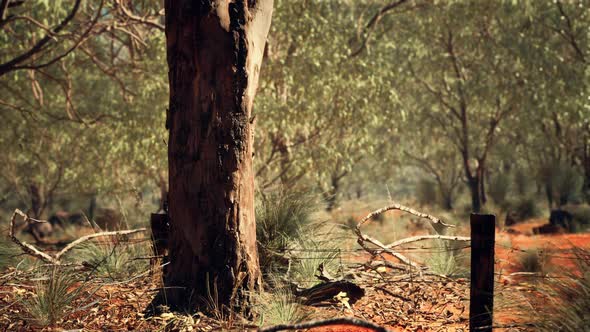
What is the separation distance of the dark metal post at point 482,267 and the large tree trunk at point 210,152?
1.89 metres

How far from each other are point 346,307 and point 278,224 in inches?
58.9

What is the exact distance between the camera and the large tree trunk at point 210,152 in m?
5.34

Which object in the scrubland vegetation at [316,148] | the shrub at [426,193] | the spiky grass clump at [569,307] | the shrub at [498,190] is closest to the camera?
the spiky grass clump at [569,307]

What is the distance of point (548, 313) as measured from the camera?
4.37 m

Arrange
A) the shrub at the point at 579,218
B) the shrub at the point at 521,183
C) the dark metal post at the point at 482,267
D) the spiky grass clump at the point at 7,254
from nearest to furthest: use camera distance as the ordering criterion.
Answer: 1. the dark metal post at the point at 482,267
2. the spiky grass clump at the point at 7,254
3. the shrub at the point at 579,218
4. the shrub at the point at 521,183

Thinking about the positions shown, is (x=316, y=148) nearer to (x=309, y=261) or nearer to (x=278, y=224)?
(x=278, y=224)

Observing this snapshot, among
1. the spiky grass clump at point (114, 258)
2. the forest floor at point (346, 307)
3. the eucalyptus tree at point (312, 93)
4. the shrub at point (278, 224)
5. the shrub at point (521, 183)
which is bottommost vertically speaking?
the forest floor at point (346, 307)

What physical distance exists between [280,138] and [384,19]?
19.2 ft

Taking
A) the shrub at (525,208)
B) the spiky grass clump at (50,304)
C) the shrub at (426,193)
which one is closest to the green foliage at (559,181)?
the shrub at (525,208)

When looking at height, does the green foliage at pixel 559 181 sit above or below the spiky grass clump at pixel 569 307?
above

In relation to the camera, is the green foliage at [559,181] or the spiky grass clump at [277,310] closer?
the spiky grass clump at [277,310]

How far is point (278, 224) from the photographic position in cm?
707

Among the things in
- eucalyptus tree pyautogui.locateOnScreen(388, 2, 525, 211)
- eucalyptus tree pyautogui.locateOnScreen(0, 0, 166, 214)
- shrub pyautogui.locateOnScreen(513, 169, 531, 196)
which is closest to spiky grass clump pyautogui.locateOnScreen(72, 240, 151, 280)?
eucalyptus tree pyautogui.locateOnScreen(0, 0, 166, 214)

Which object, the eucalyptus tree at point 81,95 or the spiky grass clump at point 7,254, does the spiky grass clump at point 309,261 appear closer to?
the spiky grass clump at point 7,254
